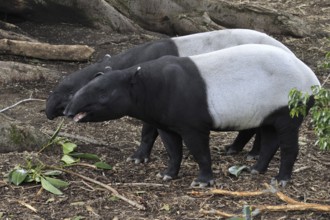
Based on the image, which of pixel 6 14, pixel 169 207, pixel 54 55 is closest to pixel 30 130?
pixel 169 207

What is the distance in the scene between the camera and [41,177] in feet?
21.5

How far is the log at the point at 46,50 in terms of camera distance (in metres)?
10.3

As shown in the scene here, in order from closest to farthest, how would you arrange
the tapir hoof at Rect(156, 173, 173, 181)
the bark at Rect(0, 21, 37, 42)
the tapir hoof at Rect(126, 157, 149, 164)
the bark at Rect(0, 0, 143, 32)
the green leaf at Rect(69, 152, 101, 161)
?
the tapir hoof at Rect(156, 173, 173, 181), the green leaf at Rect(69, 152, 101, 161), the tapir hoof at Rect(126, 157, 149, 164), the bark at Rect(0, 21, 37, 42), the bark at Rect(0, 0, 143, 32)

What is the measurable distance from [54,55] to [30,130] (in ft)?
10.7

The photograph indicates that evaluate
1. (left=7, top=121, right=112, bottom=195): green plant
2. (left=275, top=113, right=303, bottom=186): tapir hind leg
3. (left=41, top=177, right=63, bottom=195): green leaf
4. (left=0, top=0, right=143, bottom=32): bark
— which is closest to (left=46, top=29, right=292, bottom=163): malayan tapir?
(left=7, top=121, right=112, bottom=195): green plant

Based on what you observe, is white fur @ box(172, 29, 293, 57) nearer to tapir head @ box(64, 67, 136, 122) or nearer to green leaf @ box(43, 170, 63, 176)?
tapir head @ box(64, 67, 136, 122)

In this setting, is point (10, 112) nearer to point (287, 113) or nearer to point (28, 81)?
point (28, 81)

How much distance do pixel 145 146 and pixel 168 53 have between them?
109 centimetres

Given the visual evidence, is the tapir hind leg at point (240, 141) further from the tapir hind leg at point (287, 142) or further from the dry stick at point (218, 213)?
the dry stick at point (218, 213)

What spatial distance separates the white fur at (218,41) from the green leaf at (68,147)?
1.58 meters

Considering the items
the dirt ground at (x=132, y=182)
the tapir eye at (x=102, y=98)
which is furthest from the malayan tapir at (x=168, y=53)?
the tapir eye at (x=102, y=98)

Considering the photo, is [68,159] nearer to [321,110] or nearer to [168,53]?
[168,53]

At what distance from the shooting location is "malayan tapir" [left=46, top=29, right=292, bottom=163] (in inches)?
308

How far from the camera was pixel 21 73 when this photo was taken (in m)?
9.78
